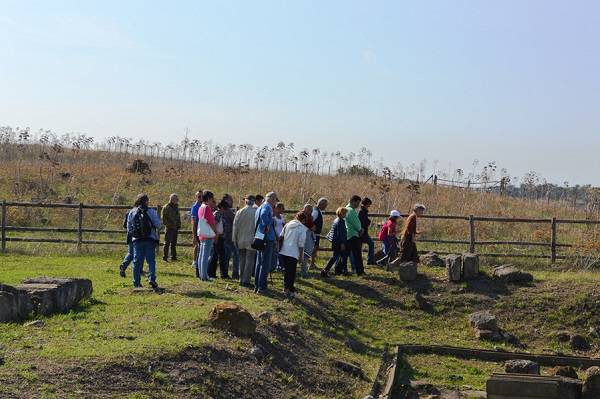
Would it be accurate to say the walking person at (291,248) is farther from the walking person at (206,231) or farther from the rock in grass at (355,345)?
the rock in grass at (355,345)

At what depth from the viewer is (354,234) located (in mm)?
18203

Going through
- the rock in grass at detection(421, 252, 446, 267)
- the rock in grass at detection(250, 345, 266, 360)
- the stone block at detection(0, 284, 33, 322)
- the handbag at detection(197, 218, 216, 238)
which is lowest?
the rock in grass at detection(250, 345, 266, 360)

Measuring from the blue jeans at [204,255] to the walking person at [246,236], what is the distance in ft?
1.65

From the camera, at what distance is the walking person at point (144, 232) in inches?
534

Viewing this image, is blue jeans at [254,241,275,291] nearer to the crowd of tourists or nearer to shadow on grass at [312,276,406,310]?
the crowd of tourists

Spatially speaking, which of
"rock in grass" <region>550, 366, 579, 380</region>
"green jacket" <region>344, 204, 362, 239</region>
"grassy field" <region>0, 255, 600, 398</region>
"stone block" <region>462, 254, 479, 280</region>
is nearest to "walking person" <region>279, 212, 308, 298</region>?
"grassy field" <region>0, 255, 600, 398</region>

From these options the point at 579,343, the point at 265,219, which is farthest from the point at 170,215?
the point at 579,343

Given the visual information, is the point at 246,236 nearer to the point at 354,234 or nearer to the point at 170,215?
the point at 354,234

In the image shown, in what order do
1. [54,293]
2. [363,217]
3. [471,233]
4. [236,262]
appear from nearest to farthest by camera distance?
[54,293], [236,262], [363,217], [471,233]

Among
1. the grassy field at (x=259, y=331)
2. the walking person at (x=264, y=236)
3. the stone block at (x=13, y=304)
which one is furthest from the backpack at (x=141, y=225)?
the stone block at (x=13, y=304)

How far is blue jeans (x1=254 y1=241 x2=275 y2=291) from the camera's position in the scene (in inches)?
575

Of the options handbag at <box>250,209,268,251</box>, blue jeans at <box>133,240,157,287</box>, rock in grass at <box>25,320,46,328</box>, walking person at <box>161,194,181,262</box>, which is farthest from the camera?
walking person at <box>161,194,181,262</box>

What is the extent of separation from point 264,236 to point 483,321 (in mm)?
4845

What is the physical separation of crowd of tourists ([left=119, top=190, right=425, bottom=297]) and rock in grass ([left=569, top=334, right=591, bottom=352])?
4.07 m
